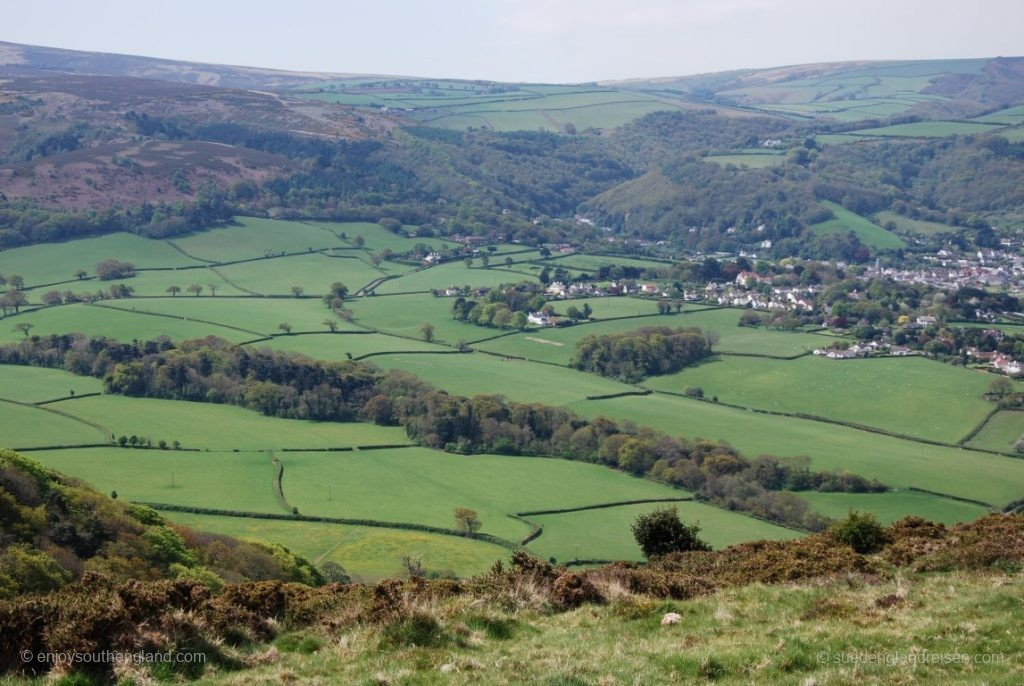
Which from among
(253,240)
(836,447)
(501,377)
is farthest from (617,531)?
(253,240)

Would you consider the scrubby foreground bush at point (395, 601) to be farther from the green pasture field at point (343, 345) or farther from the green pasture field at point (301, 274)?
the green pasture field at point (301, 274)

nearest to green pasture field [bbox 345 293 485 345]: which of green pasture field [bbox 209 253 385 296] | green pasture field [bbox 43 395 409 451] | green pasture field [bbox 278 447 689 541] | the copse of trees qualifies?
green pasture field [bbox 209 253 385 296]

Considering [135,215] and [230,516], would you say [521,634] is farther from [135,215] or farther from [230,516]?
[135,215]

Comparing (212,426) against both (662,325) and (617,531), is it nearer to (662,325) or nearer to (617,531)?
(617,531)

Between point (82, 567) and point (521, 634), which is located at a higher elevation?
point (521, 634)

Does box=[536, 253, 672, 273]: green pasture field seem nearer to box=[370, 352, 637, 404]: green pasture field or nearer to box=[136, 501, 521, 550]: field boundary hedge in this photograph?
box=[370, 352, 637, 404]: green pasture field

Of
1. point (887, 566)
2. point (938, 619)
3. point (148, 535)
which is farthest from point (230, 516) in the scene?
point (938, 619)

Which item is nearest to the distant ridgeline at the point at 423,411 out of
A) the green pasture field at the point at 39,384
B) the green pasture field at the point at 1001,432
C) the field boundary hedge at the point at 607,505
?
the green pasture field at the point at 39,384
